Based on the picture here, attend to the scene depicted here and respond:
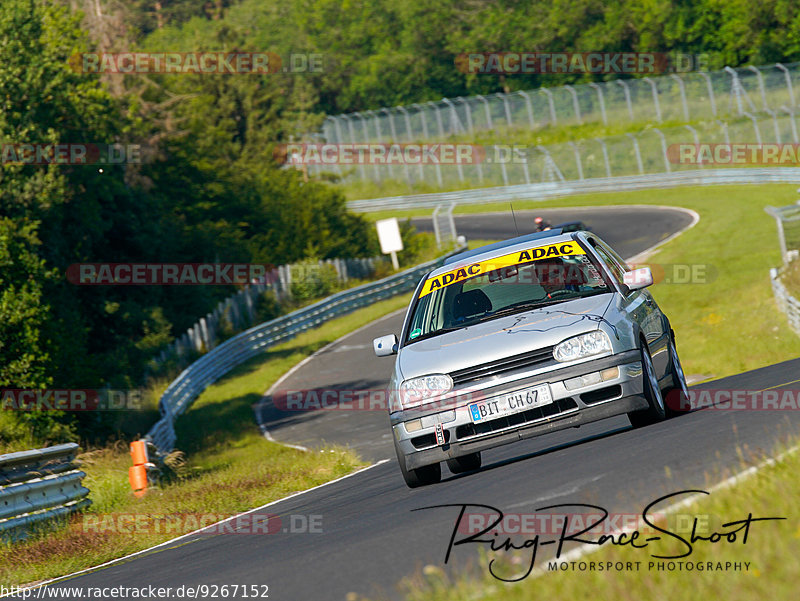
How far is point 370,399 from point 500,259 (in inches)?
618

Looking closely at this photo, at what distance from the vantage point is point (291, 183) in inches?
2394

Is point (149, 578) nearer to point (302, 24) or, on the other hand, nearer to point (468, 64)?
point (468, 64)

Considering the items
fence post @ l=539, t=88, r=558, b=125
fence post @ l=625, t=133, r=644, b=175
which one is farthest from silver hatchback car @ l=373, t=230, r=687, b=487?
fence post @ l=539, t=88, r=558, b=125

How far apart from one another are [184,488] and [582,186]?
47.4m

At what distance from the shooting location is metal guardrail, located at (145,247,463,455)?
83.2 feet

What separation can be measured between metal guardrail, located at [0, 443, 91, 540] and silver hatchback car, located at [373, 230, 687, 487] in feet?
14.4

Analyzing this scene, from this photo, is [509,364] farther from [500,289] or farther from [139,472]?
[139,472]

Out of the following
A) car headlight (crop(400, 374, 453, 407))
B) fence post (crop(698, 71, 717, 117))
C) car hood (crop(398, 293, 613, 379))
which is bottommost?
car headlight (crop(400, 374, 453, 407))

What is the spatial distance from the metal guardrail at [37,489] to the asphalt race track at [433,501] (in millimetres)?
2340

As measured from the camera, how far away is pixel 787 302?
79.0ft

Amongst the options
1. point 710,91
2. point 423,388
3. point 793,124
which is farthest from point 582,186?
point 423,388

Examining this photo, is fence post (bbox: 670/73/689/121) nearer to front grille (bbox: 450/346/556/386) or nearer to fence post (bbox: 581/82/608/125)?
fence post (bbox: 581/82/608/125)

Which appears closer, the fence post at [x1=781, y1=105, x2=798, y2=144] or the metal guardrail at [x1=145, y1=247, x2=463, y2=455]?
the metal guardrail at [x1=145, y1=247, x2=463, y2=455]

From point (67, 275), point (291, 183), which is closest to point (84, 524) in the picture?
point (67, 275)
